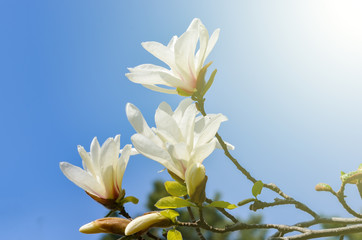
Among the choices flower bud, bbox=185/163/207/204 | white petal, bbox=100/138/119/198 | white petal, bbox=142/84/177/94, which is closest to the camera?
flower bud, bbox=185/163/207/204

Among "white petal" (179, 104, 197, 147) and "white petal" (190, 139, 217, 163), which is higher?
"white petal" (179, 104, 197, 147)

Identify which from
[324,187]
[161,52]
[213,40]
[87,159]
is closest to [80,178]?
[87,159]

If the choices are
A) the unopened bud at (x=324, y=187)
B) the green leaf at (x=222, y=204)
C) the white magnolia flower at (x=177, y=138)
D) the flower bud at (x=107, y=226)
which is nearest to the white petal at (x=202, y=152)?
the white magnolia flower at (x=177, y=138)

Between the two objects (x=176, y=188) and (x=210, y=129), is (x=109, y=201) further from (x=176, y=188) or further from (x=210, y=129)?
(x=210, y=129)

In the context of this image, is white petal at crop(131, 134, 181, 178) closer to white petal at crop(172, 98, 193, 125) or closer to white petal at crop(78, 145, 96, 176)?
white petal at crop(172, 98, 193, 125)

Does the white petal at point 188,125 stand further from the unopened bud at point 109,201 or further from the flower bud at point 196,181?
the unopened bud at point 109,201

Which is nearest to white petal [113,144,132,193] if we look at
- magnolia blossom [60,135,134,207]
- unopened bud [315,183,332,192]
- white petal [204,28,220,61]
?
magnolia blossom [60,135,134,207]
